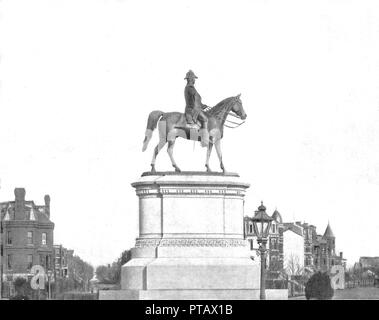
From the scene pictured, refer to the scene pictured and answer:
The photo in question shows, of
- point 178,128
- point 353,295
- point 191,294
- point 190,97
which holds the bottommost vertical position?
Result: point 191,294

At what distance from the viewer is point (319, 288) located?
7794 centimetres

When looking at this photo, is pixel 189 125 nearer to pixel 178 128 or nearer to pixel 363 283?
pixel 178 128

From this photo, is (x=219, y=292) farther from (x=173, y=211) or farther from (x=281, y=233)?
(x=281, y=233)

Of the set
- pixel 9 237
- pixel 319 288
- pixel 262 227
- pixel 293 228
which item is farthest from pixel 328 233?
pixel 262 227

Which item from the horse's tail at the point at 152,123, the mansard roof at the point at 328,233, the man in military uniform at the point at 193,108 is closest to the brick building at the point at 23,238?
the mansard roof at the point at 328,233

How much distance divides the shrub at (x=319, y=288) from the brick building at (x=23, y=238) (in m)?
39.7

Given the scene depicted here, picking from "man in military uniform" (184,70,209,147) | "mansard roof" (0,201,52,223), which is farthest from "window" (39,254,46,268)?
"man in military uniform" (184,70,209,147)

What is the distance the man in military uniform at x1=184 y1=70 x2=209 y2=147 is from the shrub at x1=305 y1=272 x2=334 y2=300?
93.6ft

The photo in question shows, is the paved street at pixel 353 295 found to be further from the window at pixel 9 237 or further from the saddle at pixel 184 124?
the saddle at pixel 184 124

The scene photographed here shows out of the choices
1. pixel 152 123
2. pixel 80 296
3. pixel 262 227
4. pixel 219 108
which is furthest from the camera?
pixel 80 296

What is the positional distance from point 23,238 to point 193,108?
7154cm

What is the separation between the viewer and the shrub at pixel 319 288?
7675cm

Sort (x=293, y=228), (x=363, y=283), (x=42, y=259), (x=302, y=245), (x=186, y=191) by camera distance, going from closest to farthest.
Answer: (x=186, y=191), (x=42, y=259), (x=363, y=283), (x=293, y=228), (x=302, y=245)
